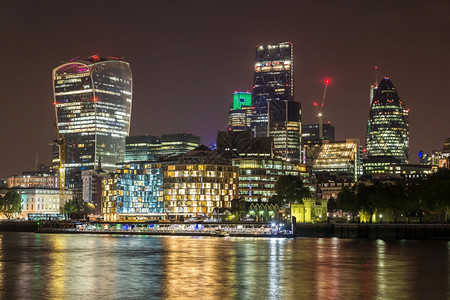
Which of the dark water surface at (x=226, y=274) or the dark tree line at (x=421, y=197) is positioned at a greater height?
the dark tree line at (x=421, y=197)

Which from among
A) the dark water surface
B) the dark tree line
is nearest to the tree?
the dark tree line

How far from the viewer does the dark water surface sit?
66.2m

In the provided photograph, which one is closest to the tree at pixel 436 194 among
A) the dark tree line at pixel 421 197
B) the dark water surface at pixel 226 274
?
the dark tree line at pixel 421 197

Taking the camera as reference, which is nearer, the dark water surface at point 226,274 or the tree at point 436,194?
the dark water surface at point 226,274

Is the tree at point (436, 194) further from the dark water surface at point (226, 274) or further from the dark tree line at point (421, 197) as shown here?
the dark water surface at point (226, 274)

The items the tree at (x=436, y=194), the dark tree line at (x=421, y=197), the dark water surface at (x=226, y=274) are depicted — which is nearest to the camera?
the dark water surface at (x=226, y=274)

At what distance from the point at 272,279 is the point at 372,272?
44.3 ft

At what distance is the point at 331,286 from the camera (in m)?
70.9

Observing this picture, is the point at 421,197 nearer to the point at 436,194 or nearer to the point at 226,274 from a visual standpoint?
the point at 436,194

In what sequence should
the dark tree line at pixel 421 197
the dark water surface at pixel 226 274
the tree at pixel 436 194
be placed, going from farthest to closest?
the dark tree line at pixel 421 197, the tree at pixel 436 194, the dark water surface at pixel 226 274

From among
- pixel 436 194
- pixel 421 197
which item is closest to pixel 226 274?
pixel 436 194

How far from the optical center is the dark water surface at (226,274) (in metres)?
66.2

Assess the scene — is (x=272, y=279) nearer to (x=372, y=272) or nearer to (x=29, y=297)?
(x=372, y=272)

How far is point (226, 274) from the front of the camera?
8162 cm
